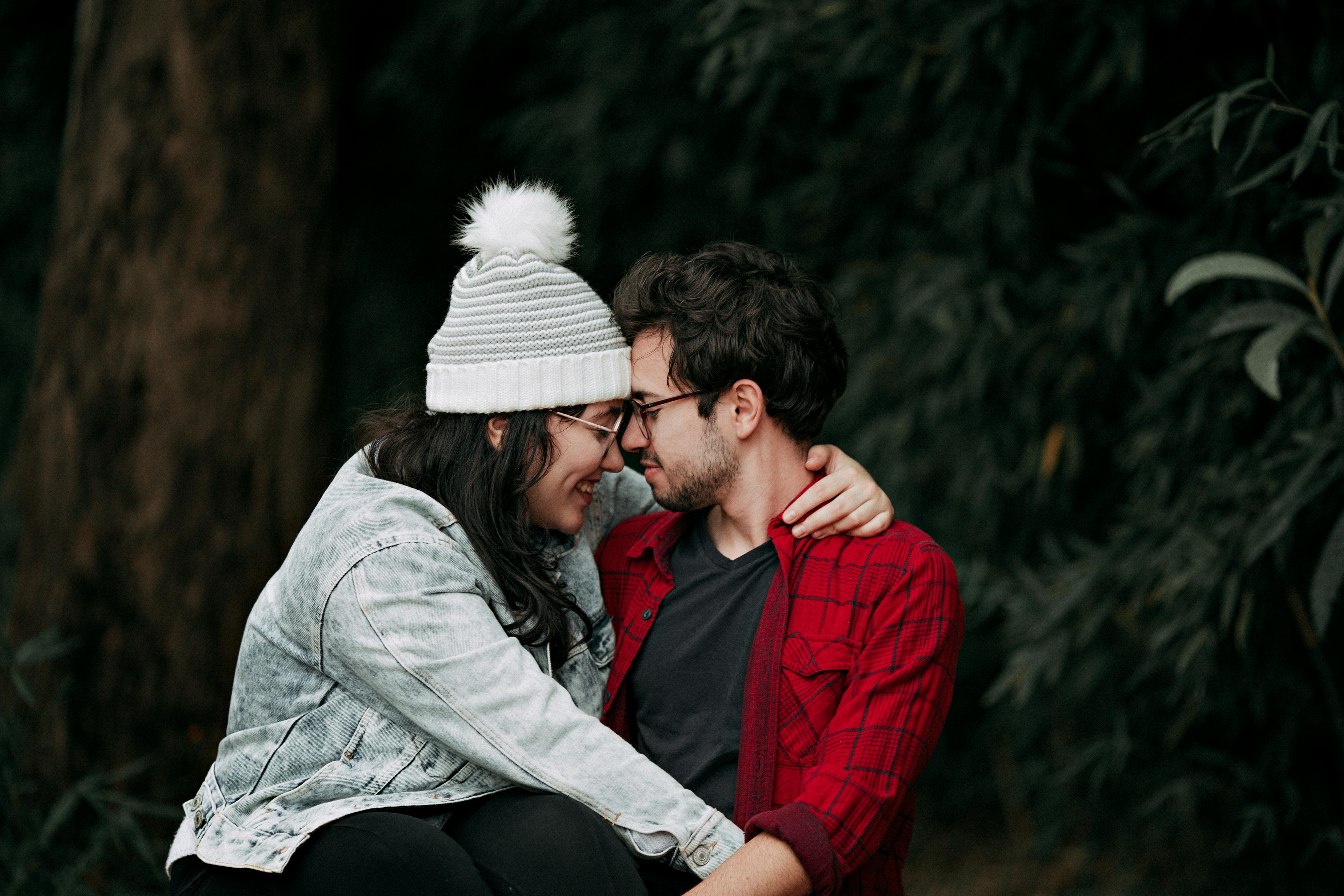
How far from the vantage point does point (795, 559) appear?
171 cm

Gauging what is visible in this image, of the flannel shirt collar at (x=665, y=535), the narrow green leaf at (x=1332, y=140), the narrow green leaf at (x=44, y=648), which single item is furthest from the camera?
the narrow green leaf at (x=44, y=648)

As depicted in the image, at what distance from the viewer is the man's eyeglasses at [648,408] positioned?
1761 mm

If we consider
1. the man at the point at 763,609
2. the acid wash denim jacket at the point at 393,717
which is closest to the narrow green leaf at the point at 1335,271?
the man at the point at 763,609

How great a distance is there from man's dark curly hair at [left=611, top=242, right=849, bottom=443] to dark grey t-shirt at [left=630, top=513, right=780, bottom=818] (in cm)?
25

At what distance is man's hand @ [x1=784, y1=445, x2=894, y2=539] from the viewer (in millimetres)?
1681

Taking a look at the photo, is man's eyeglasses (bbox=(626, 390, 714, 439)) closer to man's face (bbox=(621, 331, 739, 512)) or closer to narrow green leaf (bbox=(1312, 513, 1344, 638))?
man's face (bbox=(621, 331, 739, 512))

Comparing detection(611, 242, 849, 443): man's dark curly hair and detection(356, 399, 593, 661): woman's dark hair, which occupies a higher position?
detection(611, 242, 849, 443): man's dark curly hair

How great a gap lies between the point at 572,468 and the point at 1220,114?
109cm

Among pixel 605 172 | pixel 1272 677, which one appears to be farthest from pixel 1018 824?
pixel 605 172

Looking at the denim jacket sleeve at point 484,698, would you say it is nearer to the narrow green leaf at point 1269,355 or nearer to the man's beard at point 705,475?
the man's beard at point 705,475

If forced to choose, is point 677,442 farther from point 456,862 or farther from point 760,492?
point 456,862

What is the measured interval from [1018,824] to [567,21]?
121 inches

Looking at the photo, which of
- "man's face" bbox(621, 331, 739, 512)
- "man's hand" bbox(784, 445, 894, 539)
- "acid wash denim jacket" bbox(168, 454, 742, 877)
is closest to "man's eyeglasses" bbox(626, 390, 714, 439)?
"man's face" bbox(621, 331, 739, 512)

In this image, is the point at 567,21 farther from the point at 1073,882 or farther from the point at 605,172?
the point at 1073,882
